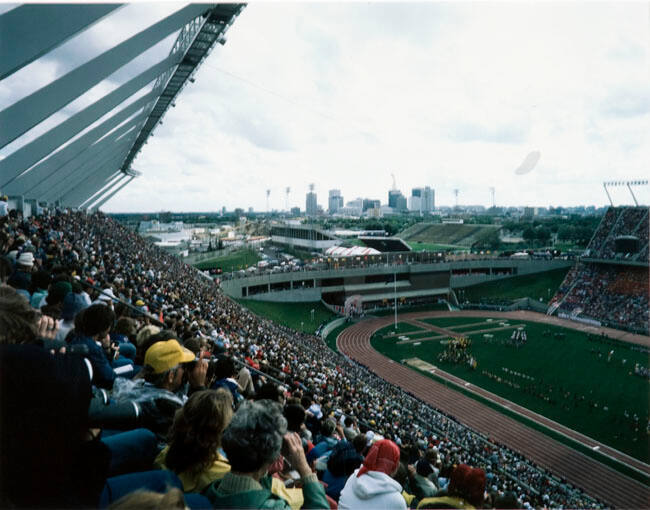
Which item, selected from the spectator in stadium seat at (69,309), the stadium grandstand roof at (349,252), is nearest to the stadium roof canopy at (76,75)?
the spectator in stadium seat at (69,309)

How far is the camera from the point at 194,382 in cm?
393

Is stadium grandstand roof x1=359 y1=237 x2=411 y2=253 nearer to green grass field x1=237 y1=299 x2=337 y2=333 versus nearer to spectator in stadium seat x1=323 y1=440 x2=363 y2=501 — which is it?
green grass field x1=237 y1=299 x2=337 y2=333

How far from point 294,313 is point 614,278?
1421 inches

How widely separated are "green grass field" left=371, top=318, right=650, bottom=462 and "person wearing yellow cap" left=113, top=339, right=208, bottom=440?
74.5ft

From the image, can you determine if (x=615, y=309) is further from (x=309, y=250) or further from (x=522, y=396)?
(x=309, y=250)

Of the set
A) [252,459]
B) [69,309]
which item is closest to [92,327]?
[69,309]

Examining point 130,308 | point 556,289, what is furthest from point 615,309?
point 130,308

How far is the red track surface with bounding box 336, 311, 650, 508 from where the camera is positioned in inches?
638

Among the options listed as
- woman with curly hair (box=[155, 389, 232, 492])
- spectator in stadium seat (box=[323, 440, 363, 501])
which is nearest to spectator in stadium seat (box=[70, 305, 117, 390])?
woman with curly hair (box=[155, 389, 232, 492])

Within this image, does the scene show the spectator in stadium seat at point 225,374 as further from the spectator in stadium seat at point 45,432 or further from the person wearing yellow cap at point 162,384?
the spectator in stadium seat at point 45,432

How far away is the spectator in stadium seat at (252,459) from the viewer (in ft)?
7.23

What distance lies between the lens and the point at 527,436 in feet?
65.6

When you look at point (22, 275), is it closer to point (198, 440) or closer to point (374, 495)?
point (198, 440)

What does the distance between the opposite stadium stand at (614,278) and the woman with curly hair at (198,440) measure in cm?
4583
